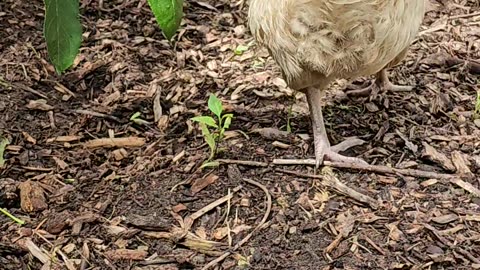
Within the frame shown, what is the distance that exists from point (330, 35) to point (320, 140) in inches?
23.2

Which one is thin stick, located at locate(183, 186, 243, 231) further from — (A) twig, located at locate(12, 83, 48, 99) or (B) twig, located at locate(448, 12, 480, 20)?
(B) twig, located at locate(448, 12, 480, 20)

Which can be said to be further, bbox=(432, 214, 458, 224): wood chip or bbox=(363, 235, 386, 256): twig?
bbox=(432, 214, 458, 224): wood chip

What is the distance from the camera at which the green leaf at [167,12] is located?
216 cm

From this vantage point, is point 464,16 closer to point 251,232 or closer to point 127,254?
point 251,232

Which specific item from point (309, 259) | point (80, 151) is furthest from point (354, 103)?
point (80, 151)

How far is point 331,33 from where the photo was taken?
272 centimetres

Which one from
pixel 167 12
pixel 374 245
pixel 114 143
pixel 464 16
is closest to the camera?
pixel 167 12

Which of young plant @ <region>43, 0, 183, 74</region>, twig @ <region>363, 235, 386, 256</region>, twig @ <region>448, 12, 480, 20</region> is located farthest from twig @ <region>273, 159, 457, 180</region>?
twig @ <region>448, 12, 480, 20</region>

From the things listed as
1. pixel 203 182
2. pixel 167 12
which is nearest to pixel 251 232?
pixel 203 182

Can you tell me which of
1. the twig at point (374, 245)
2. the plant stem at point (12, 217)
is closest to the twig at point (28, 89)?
the plant stem at point (12, 217)

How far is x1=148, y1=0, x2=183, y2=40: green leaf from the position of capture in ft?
7.09

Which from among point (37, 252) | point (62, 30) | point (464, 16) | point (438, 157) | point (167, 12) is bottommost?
point (37, 252)

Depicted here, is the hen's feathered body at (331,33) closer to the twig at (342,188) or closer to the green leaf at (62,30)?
the twig at (342,188)

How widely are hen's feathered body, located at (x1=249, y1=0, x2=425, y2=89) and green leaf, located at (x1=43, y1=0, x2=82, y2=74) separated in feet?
2.77
